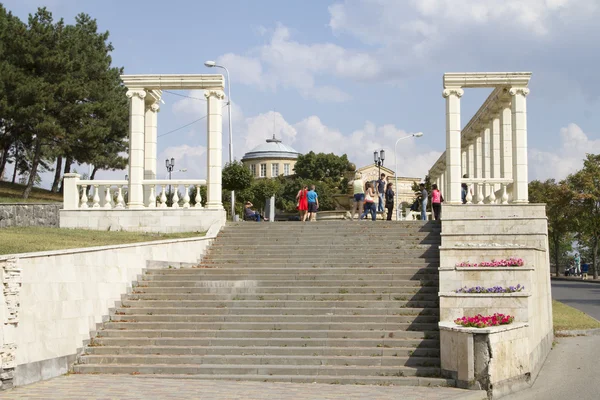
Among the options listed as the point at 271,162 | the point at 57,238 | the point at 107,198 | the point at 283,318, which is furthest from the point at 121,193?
the point at 271,162

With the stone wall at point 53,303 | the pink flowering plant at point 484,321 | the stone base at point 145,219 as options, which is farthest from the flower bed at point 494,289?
the stone base at point 145,219

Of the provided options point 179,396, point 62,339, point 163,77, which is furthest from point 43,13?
point 179,396

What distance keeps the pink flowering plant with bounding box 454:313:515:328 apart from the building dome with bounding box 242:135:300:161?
130076 millimetres

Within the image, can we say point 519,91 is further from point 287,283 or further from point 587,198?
point 587,198

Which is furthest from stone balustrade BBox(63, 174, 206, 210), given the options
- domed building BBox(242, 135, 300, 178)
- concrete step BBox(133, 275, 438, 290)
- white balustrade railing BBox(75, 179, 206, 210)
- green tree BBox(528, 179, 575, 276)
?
domed building BBox(242, 135, 300, 178)

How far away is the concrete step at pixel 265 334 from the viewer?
16.6 metres

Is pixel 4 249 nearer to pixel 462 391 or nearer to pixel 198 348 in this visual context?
pixel 198 348

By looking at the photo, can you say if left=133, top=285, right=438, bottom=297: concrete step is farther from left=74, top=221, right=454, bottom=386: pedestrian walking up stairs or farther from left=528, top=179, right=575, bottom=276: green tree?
left=528, top=179, right=575, bottom=276: green tree

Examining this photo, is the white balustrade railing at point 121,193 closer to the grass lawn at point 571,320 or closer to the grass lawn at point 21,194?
the grass lawn at point 571,320

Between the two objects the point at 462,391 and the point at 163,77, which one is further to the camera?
the point at 163,77

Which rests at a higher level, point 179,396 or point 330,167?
point 330,167

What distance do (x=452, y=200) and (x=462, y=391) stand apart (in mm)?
13912

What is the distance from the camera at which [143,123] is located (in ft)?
94.6

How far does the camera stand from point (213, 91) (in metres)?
28.0
